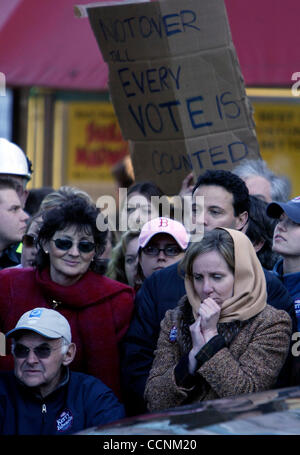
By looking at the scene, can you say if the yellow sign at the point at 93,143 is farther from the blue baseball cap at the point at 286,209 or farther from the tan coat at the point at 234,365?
the tan coat at the point at 234,365

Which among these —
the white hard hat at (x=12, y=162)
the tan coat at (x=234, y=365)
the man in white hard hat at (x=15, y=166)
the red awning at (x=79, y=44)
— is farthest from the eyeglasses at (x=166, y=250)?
the red awning at (x=79, y=44)

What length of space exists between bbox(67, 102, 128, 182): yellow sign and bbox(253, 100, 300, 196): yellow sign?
5.70 ft

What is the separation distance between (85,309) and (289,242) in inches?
39.3

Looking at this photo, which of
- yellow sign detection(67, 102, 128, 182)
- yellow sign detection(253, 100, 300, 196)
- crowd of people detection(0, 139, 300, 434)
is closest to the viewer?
crowd of people detection(0, 139, 300, 434)

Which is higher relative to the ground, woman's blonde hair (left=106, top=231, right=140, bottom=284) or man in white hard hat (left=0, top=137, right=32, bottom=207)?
man in white hard hat (left=0, top=137, right=32, bottom=207)

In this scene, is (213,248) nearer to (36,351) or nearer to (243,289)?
(243,289)

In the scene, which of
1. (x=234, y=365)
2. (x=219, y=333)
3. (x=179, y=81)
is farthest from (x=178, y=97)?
(x=234, y=365)

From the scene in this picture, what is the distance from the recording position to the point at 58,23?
10.2 m

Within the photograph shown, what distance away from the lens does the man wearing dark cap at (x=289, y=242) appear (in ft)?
13.6

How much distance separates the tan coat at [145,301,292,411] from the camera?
3.43 meters

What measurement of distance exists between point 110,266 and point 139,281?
564 millimetres

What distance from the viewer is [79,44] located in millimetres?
10195

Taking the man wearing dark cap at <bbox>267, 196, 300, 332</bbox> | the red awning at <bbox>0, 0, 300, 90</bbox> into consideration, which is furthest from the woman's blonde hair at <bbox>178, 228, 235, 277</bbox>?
the red awning at <bbox>0, 0, 300, 90</bbox>

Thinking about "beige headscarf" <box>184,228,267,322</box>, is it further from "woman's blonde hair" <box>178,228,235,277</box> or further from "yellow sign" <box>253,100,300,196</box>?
"yellow sign" <box>253,100,300,196</box>
